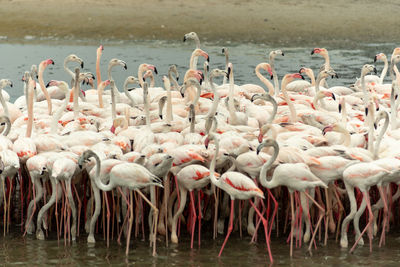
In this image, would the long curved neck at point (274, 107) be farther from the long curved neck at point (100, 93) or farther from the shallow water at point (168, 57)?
the shallow water at point (168, 57)

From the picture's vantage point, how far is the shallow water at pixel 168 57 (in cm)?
2566

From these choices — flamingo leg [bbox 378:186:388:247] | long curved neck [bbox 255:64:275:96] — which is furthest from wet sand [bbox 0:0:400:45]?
Result: flamingo leg [bbox 378:186:388:247]

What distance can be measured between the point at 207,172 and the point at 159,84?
15380mm

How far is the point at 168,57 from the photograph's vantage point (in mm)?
29078

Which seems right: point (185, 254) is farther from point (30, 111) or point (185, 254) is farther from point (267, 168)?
point (30, 111)

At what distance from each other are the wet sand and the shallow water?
0.81 metres

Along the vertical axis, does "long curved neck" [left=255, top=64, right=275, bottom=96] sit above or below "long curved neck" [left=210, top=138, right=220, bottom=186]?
above

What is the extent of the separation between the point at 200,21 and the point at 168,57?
163 inches

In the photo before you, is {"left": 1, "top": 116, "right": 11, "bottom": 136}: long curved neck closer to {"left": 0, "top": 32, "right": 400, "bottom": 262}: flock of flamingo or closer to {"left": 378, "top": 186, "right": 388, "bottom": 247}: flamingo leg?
{"left": 0, "top": 32, "right": 400, "bottom": 262}: flock of flamingo

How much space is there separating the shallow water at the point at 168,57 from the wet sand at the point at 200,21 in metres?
0.81

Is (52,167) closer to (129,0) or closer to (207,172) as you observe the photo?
(207,172)

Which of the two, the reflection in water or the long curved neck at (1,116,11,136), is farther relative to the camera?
the long curved neck at (1,116,11,136)

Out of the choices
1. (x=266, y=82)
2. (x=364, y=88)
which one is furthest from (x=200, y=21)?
(x=364, y=88)

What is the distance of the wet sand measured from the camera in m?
31.3
